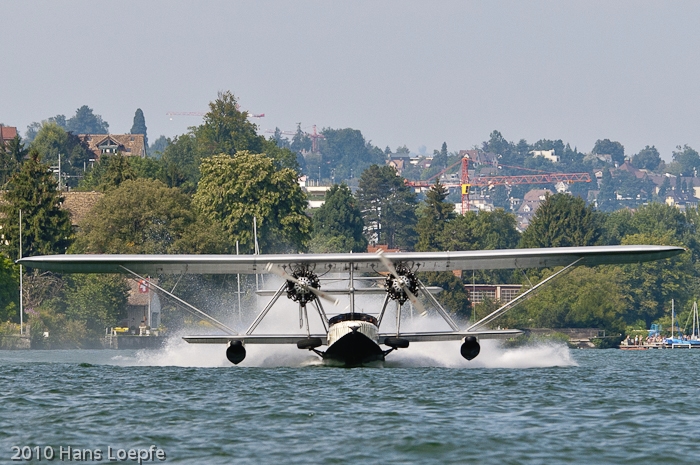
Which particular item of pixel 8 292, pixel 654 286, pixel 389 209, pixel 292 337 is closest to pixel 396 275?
pixel 292 337

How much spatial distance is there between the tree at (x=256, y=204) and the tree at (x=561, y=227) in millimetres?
34717

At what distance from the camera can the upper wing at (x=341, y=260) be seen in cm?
3250

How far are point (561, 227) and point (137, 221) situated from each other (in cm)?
4867

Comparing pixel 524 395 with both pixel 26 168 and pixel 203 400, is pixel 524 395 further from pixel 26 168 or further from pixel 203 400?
pixel 26 168

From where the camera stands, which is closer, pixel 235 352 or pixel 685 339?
pixel 235 352

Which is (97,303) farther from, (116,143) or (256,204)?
(116,143)

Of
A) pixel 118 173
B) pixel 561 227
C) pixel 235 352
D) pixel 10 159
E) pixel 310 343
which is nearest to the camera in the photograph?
pixel 310 343

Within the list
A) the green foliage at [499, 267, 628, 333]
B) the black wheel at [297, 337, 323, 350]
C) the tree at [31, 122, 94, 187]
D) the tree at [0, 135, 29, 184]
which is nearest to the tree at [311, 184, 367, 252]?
the tree at [0, 135, 29, 184]

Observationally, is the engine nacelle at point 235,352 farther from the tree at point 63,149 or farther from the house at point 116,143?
the house at point 116,143

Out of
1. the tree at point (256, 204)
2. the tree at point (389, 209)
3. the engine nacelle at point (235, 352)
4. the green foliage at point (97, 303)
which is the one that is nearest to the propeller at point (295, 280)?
the engine nacelle at point (235, 352)

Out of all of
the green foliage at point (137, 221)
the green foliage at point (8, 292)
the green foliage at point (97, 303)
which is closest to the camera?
the green foliage at point (8, 292)

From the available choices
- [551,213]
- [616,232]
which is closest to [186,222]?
[551,213]

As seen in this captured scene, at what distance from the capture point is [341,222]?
12838cm

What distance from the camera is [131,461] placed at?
1839 cm
